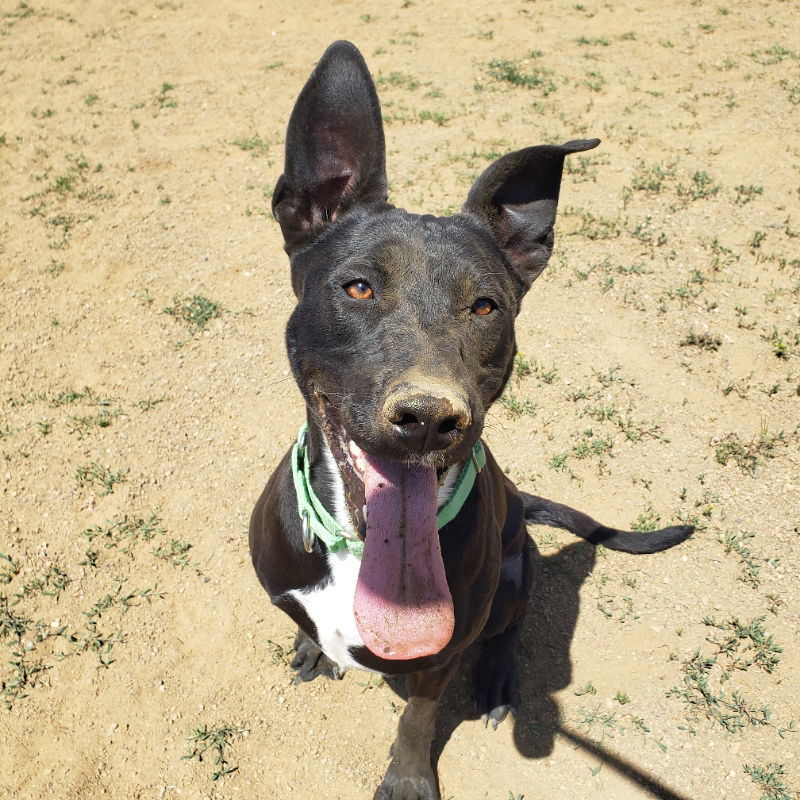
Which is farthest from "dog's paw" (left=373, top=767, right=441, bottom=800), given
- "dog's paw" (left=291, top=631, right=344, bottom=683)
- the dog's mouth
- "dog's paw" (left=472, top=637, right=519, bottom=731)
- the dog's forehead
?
the dog's forehead

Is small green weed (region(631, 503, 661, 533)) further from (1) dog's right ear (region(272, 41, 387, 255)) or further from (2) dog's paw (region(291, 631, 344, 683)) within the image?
(1) dog's right ear (region(272, 41, 387, 255))

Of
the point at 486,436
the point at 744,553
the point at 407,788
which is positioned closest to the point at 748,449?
the point at 744,553

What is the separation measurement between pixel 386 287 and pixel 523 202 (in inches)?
33.9

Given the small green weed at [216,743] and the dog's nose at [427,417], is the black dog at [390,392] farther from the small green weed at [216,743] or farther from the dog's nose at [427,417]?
the small green weed at [216,743]

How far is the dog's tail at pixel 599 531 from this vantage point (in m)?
3.97

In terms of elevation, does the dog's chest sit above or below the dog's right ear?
below

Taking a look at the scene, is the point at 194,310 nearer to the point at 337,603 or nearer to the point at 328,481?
the point at 328,481

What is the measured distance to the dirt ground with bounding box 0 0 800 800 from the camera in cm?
346

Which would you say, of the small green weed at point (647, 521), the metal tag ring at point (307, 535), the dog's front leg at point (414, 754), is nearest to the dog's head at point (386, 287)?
the metal tag ring at point (307, 535)

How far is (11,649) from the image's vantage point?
374cm

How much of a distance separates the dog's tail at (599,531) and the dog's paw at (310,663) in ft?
4.81

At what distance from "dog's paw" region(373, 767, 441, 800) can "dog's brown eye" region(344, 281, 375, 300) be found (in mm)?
2335

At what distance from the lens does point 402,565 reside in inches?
93.4

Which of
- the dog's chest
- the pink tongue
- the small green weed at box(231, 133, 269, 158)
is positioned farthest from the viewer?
the small green weed at box(231, 133, 269, 158)
